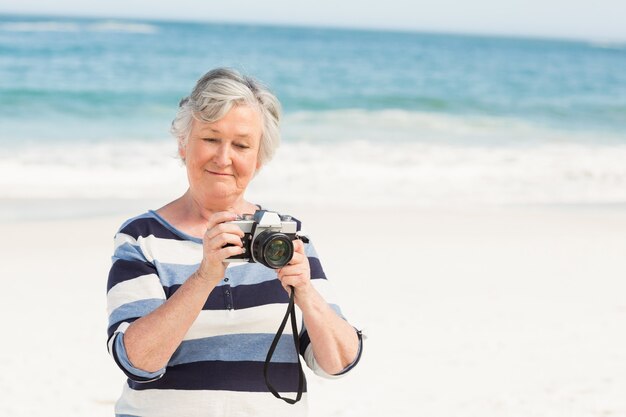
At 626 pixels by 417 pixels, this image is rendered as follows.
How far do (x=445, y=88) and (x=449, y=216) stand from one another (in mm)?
14655

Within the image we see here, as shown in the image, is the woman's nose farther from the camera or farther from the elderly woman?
the camera

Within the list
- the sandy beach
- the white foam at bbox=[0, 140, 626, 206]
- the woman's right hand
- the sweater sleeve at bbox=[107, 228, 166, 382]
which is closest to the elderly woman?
the sweater sleeve at bbox=[107, 228, 166, 382]

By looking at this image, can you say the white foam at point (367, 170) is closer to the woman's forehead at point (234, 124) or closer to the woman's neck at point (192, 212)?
the woman's neck at point (192, 212)

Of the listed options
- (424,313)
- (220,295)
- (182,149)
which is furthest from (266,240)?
(424,313)

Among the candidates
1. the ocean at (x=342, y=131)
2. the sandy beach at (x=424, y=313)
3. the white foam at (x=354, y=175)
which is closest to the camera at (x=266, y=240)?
the ocean at (x=342, y=131)

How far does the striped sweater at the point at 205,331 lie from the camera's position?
6.86 feet

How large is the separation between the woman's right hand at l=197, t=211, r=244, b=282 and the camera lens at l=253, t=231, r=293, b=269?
0.04 meters

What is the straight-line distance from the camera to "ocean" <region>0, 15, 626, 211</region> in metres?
9.87

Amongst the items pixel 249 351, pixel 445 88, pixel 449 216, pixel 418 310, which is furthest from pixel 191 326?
pixel 445 88

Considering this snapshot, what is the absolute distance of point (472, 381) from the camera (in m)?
4.50

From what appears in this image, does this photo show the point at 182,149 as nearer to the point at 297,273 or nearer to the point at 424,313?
the point at 297,273

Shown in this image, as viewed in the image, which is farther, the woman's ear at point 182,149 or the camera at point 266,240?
the woman's ear at point 182,149

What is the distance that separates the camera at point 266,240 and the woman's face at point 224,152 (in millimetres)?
230

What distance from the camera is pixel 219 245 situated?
1901 mm
